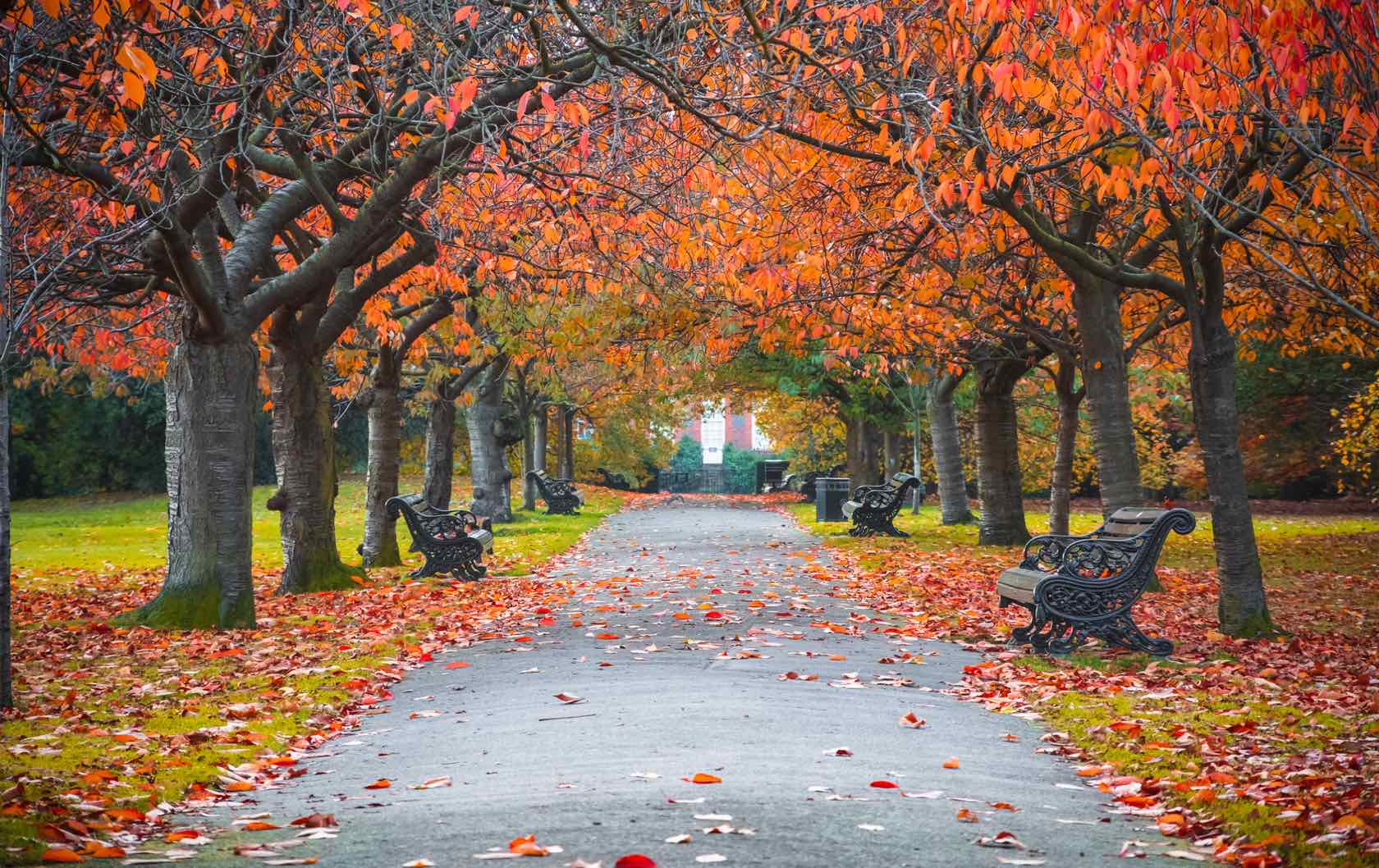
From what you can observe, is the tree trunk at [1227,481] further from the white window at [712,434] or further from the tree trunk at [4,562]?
the white window at [712,434]

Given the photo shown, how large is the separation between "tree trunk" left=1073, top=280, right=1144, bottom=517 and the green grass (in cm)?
773

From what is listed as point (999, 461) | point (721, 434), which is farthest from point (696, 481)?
point (999, 461)

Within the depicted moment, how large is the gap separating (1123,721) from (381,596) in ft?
29.3

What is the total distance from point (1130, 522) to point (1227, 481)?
0.89 m

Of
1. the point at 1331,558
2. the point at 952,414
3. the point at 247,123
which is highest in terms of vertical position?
the point at 247,123

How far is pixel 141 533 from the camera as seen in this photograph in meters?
26.1

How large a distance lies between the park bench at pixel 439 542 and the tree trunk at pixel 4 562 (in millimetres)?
7913

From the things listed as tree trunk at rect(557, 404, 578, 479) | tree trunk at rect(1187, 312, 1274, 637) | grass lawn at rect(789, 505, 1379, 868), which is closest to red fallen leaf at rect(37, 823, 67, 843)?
grass lawn at rect(789, 505, 1379, 868)

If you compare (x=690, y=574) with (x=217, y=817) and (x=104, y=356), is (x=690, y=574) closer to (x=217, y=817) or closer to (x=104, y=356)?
(x=217, y=817)

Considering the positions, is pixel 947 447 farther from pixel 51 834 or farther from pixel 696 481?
pixel 696 481

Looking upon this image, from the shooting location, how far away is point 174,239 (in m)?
10.2

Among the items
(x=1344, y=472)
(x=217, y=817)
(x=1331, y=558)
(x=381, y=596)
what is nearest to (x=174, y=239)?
(x=381, y=596)

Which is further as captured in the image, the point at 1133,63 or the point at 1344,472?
the point at 1344,472

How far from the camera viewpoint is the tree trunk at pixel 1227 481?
10.4m
